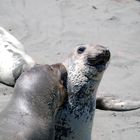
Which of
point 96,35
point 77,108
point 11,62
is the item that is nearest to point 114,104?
point 77,108

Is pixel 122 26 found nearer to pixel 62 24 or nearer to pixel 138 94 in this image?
pixel 62 24

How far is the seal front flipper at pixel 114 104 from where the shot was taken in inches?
146

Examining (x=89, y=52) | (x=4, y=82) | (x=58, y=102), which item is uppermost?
(x=89, y=52)

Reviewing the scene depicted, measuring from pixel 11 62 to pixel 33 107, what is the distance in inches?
84.0

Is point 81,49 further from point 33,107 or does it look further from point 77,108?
point 33,107

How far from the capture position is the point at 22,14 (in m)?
6.68

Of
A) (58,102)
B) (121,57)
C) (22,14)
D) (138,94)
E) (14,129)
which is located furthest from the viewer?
(22,14)

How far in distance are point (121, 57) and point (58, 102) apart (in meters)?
2.75

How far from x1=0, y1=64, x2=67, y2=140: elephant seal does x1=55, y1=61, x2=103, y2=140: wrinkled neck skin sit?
0.13m

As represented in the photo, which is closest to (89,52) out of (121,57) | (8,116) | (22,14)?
(8,116)

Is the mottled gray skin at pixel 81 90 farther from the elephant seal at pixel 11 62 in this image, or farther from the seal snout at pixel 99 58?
the elephant seal at pixel 11 62

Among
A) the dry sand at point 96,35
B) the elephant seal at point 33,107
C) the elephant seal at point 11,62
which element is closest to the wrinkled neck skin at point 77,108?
the elephant seal at point 33,107

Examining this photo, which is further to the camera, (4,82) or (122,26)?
(122,26)

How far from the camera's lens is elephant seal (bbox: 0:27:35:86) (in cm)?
452
